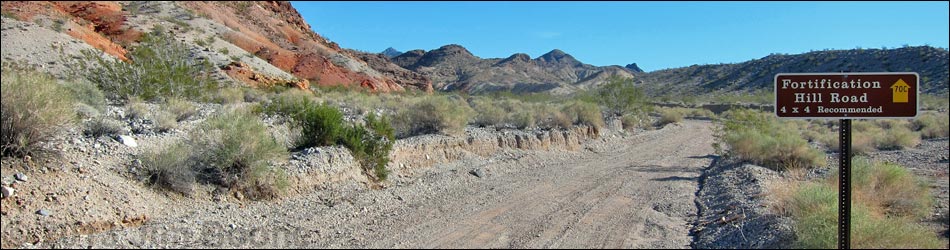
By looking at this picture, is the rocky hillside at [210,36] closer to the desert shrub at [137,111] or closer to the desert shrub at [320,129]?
the desert shrub at [137,111]

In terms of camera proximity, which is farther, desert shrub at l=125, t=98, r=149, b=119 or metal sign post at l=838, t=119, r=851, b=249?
desert shrub at l=125, t=98, r=149, b=119

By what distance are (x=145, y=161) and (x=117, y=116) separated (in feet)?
20.8

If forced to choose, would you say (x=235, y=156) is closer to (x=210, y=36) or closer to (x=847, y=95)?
(x=847, y=95)

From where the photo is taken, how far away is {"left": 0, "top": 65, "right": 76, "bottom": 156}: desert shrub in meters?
8.31

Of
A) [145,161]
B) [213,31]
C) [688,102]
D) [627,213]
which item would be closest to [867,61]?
[688,102]

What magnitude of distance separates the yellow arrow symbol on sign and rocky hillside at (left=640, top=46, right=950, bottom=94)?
4630 centimetres

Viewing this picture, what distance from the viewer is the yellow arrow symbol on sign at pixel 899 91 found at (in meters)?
6.51

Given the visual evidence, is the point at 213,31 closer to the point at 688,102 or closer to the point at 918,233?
the point at 688,102

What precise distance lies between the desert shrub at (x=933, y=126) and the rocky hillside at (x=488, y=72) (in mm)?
72567

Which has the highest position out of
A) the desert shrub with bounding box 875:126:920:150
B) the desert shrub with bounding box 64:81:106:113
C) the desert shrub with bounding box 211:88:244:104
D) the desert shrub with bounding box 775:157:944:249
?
the desert shrub with bounding box 211:88:244:104

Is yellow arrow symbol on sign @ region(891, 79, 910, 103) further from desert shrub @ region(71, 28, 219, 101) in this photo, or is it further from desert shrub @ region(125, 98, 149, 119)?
desert shrub @ region(71, 28, 219, 101)

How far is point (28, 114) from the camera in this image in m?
8.48

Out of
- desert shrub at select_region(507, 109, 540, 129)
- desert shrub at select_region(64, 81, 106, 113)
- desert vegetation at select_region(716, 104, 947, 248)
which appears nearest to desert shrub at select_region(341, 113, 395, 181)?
desert shrub at select_region(64, 81, 106, 113)

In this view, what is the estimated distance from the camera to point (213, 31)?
60125 mm
